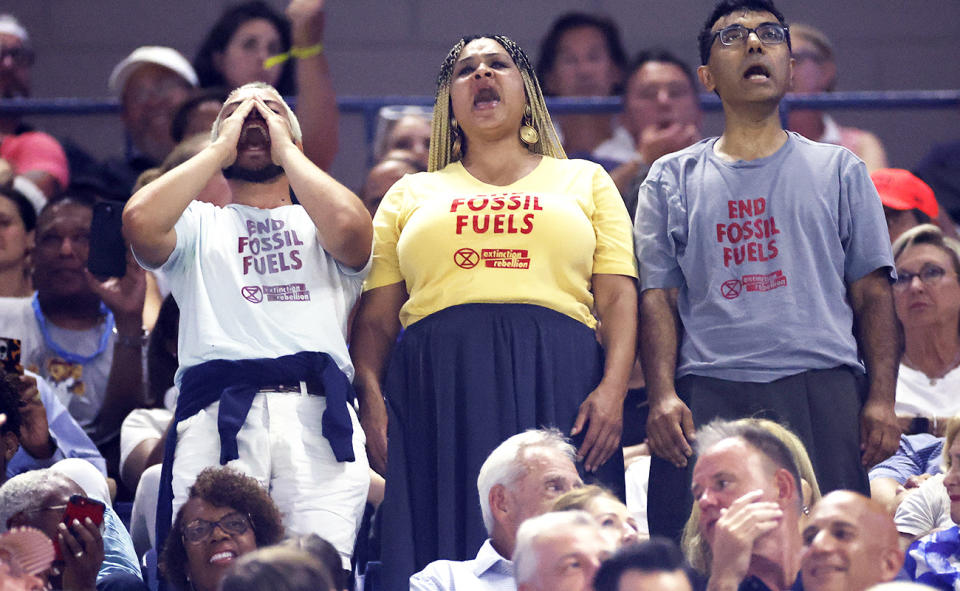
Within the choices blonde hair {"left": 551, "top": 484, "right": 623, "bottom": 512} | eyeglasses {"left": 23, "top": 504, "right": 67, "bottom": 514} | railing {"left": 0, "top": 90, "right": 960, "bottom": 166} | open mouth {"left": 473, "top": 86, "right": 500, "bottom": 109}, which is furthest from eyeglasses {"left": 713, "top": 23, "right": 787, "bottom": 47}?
eyeglasses {"left": 23, "top": 504, "right": 67, "bottom": 514}

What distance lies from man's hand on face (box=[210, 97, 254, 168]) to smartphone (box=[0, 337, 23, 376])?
2.69 ft

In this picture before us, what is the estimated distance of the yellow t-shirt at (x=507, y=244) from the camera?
3.63 m

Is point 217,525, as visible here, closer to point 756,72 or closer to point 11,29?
point 756,72

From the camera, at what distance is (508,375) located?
3.58 metres

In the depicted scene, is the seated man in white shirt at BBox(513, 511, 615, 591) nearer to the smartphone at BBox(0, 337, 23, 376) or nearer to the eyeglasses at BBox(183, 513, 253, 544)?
the eyeglasses at BBox(183, 513, 253, 544)

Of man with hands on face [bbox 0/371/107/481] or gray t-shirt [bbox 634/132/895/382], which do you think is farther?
man with hands on face [bbox 0/371/107/481]

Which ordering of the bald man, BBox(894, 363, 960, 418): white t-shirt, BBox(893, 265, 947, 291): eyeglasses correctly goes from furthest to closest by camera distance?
BBox(893, 265, 947, 291): eyeglasses < BBox(894, 363, 960, 418): white t-shirt < the bald man

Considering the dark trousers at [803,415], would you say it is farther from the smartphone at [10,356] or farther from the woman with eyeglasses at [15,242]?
the woman with eyeglasses at [15,242]

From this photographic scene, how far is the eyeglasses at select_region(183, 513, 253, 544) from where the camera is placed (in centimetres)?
335

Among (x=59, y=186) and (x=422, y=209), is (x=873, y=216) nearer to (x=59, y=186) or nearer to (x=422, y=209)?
(x=422, y=209)

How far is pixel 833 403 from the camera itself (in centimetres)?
349

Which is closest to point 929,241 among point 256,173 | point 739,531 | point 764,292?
point 764,292

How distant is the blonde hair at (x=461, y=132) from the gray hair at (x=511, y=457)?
0.83 metres

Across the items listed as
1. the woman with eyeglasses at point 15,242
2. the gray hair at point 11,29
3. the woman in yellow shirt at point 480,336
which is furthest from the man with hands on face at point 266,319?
the gray hair at point 11,29
